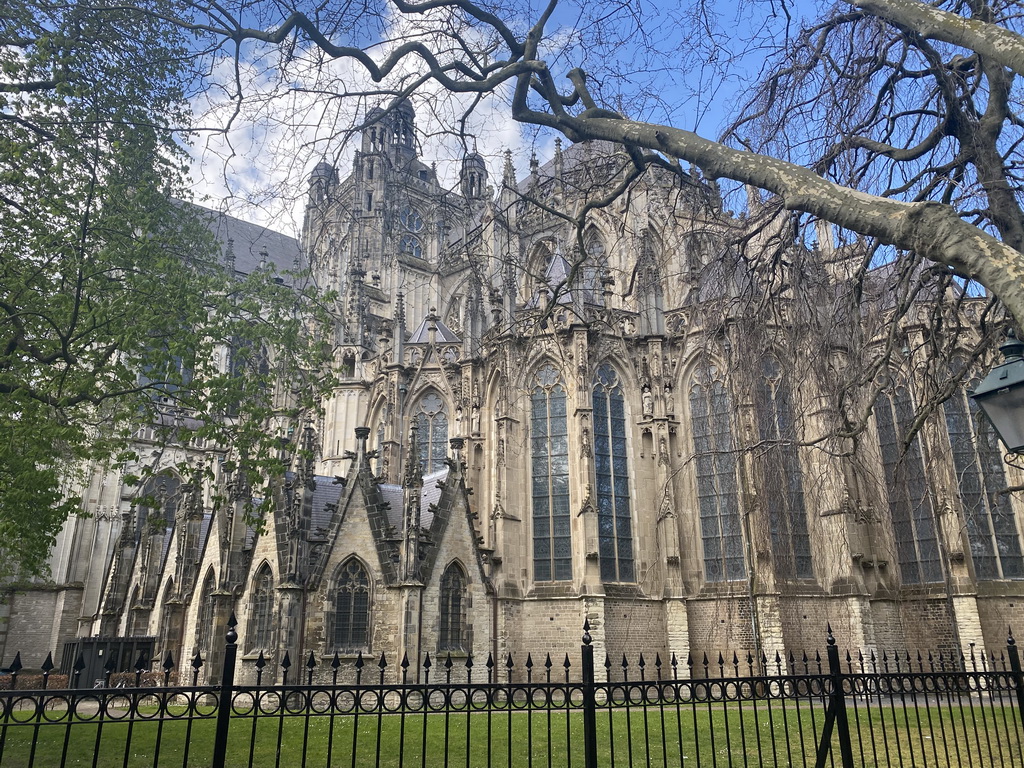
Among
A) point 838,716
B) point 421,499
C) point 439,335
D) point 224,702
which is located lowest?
point 838,716

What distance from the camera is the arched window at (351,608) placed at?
18.3 m

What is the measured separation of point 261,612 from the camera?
1880cm

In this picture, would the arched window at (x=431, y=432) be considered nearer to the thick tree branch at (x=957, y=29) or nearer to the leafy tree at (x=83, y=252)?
the leafy tree at (x=83, y=252)

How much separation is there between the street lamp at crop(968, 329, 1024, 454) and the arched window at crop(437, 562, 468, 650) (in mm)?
16066

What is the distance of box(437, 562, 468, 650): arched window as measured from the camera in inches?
763

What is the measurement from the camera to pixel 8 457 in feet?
A: 35.0

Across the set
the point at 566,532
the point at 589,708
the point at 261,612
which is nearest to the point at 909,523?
the point at 566,532

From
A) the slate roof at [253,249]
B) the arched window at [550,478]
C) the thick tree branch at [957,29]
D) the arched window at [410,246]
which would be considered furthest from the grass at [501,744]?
the slate roof at [253,249]

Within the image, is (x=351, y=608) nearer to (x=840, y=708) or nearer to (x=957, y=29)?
(x=840, y=708)

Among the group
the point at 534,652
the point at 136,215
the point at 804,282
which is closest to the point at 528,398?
the point at 534,652

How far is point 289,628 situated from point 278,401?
1799cm

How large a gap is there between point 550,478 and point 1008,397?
18209 millimetres

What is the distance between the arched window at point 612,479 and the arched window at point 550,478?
0.99m

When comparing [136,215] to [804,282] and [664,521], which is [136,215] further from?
[664,521]
